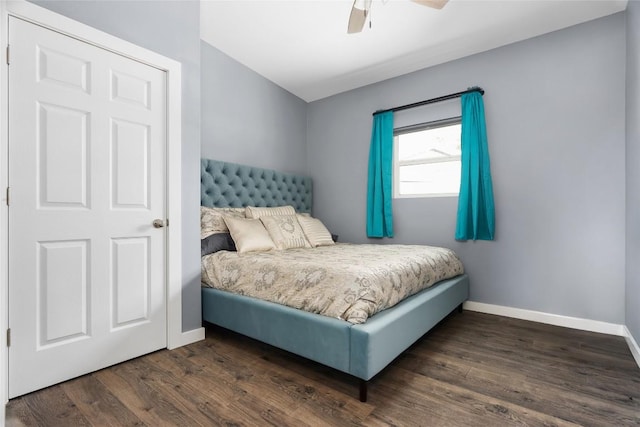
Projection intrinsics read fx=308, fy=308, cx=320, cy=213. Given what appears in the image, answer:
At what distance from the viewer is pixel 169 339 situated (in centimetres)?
220

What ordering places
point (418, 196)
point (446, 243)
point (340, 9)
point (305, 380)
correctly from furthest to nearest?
point (418, 196) → point (446, 243) → point (340, 9) → point (305, 380)

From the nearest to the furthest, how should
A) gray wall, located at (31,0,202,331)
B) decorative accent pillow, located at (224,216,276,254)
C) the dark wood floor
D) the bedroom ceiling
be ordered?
1. the dark wood floor
2. gray wall, located at (31,0,202,331)
3. the bedroom ceiling
4. decorative accent pillow, located at (224,216,276,254)

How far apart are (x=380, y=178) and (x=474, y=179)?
3.38ft

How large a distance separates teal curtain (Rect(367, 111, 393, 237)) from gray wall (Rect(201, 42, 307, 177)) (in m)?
1.16

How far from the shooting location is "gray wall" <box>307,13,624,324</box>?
256 cm

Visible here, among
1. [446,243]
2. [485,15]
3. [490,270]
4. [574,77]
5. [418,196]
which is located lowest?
[490,270]

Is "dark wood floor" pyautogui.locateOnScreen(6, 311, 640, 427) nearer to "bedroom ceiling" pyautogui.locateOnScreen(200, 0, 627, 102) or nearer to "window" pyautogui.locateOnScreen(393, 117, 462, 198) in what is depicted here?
"window" pyautogui.locateOnScreen(393, 117, 462, 198)

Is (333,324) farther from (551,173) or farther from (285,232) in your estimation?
(551,173)

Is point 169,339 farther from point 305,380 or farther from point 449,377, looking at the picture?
point 449,377

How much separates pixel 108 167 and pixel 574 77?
3.75 metres

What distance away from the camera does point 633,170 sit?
2.22m

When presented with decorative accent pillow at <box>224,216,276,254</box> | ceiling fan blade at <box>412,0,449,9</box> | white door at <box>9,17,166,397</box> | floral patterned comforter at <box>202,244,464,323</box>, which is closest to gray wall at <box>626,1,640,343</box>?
floral patterned comforter at <box>202,244,464,323</box>

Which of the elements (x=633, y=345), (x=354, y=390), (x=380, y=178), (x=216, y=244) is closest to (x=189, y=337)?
(x=216, y=244)

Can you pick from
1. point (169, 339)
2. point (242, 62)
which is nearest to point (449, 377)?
point (169, 339)
